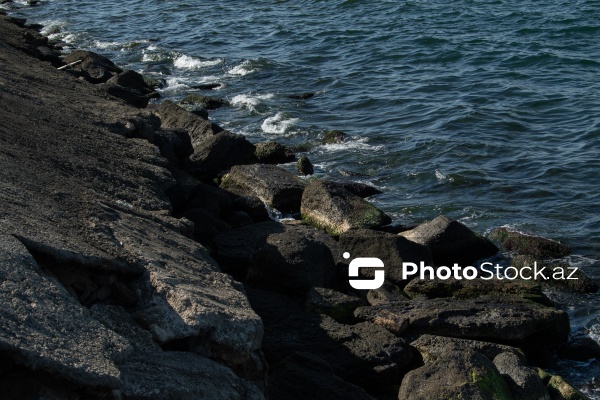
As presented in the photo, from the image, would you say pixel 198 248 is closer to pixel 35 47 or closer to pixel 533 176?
pixel 533 176

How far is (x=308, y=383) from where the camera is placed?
9.97m

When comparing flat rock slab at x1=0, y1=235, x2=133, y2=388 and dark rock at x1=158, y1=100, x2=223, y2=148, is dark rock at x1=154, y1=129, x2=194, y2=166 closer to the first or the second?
dark rock at x1=158, y1=100, x2=223, y2=148

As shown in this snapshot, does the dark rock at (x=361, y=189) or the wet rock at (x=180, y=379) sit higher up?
the wet rock at (x=180, y=379)

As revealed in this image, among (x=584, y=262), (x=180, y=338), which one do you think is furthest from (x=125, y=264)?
(x=584, y=262)

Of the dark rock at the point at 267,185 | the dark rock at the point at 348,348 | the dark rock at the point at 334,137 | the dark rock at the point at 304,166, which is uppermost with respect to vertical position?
the dark rock at the point at 348,348

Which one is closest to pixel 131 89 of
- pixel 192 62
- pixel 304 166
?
pixel 192 62

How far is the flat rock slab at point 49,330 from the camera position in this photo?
7078mm

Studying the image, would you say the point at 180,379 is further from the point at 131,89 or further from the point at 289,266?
the point at 131,89

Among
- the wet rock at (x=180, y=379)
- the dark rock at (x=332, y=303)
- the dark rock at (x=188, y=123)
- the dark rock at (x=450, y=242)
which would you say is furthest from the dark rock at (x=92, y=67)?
the wet rock at (x=180, y=379)

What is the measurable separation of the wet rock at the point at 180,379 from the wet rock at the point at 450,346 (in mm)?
3446

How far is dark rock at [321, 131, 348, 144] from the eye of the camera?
76.3 feet

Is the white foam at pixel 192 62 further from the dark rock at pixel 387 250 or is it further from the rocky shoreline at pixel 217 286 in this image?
the dark rock at pixel 387 250

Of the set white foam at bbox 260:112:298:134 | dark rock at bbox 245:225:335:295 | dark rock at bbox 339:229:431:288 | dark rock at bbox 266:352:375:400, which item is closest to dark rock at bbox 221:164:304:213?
dark rock at bbox 339:229:431:288

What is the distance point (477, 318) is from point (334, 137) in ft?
38.5
